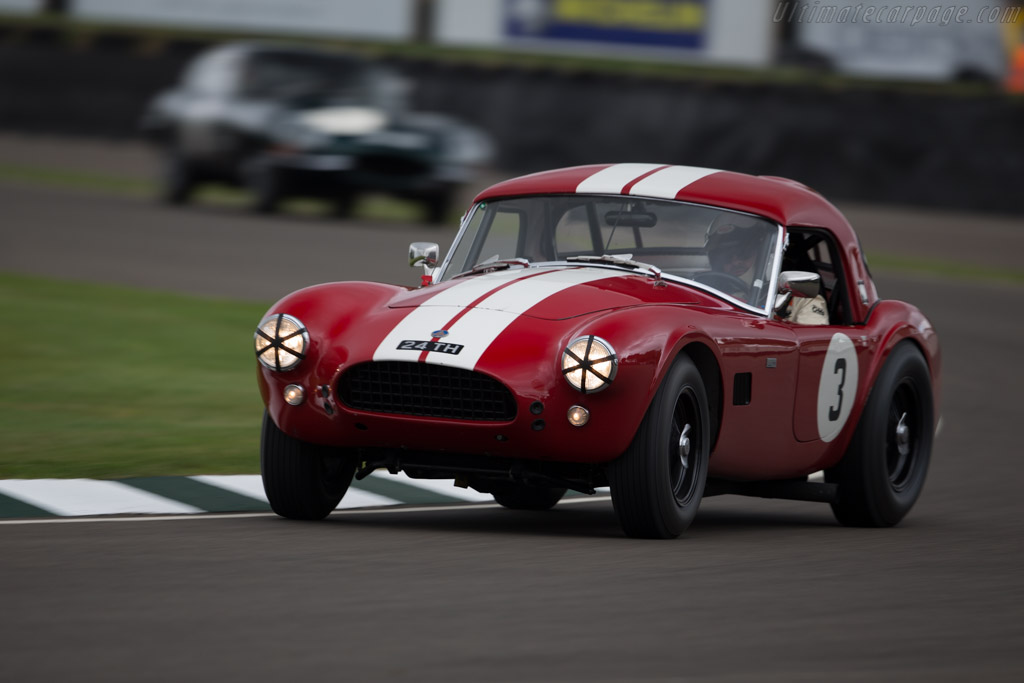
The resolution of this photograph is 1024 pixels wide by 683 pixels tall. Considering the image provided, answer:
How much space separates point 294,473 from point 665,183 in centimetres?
203

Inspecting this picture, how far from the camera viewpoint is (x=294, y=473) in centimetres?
712

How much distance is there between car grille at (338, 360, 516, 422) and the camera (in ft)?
21.8

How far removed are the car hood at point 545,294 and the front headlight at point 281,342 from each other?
0.39m

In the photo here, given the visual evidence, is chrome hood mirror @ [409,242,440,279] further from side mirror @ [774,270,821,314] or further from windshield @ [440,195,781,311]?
side mirror @ [774,270,821,314]

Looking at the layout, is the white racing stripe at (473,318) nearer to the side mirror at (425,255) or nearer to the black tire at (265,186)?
the side mirror at (425,255)

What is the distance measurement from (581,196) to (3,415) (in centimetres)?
373

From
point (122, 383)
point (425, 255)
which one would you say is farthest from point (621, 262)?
point (122, 383)

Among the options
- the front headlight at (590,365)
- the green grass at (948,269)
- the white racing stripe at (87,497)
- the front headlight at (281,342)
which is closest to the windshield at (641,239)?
the front headlight at (590,365)

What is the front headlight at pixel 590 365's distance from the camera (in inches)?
257

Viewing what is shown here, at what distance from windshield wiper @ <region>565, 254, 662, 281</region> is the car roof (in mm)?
321

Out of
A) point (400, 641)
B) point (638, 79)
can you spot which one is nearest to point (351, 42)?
point (638, 79)

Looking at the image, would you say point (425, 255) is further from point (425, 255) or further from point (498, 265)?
point (498, 265)

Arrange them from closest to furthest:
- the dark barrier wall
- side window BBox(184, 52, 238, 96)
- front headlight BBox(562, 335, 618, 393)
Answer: front headlight BBox(562, 335, 618, 393) → side window BBox(184, 52, 238, 96) → the dark barrier wall

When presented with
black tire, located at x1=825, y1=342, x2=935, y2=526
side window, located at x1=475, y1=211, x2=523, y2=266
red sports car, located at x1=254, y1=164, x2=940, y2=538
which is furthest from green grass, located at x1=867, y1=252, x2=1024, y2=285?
side window, located at x1=475, y1=211, x2=523, y2=266
